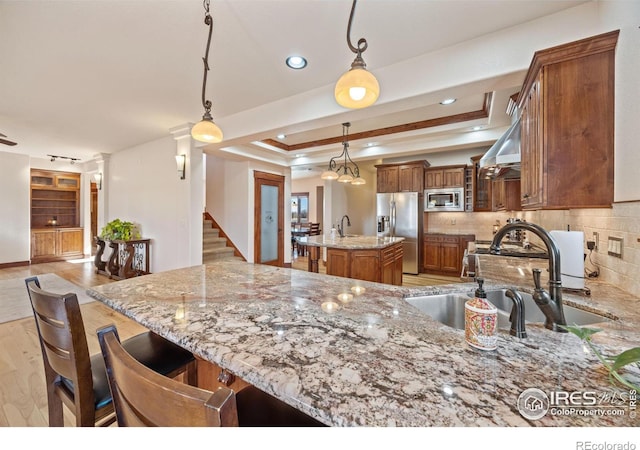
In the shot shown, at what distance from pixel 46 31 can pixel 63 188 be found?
7559mm

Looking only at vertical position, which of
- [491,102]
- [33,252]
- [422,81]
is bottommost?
[33,252]

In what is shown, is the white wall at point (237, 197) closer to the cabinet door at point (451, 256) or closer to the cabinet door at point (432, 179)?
the cabinet door at point (432, 179)

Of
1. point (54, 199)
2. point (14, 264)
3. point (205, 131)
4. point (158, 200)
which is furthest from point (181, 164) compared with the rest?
point (54, 199)

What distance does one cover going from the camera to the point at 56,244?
23.5ft

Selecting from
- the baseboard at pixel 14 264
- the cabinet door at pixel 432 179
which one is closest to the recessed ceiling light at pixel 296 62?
the cabinet door at pixel 432 179

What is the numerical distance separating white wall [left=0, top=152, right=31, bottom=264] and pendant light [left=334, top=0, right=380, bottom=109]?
28.5 ft

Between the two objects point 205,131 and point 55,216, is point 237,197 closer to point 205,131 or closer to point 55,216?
point 205,131

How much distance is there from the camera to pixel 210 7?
6.20 ft

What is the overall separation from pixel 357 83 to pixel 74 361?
5.55ft

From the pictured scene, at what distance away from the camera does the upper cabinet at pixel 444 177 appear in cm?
565

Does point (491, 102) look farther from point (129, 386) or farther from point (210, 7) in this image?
point (129, 386)

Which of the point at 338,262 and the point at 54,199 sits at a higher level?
the point at 54,199

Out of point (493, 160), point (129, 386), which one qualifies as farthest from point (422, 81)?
point (129, 386)

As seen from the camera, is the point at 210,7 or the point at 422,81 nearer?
the point at 210,7
